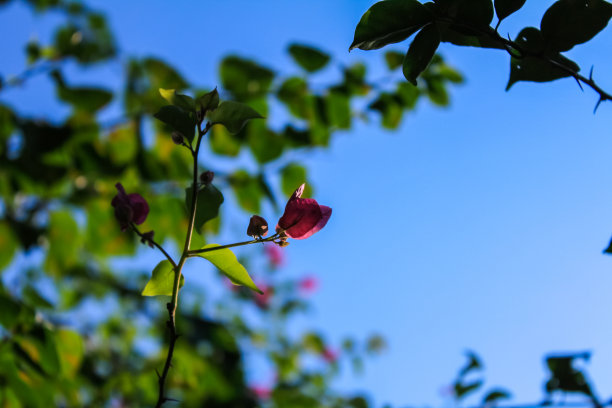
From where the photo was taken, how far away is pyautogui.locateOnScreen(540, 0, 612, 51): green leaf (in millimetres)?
384

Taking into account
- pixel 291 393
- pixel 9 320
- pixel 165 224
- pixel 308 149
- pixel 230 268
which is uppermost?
pixel 308 149

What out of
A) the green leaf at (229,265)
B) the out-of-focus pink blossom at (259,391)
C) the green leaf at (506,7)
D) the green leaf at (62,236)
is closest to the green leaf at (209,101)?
the green leaf at (229,265)

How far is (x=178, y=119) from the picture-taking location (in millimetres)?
390

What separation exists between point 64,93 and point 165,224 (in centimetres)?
39

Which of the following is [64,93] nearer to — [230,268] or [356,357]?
[230,268]

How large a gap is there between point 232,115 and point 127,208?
0.37ft

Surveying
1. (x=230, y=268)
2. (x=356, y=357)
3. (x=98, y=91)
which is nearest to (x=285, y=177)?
(x=98, y=91)

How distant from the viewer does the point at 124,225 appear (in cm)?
42

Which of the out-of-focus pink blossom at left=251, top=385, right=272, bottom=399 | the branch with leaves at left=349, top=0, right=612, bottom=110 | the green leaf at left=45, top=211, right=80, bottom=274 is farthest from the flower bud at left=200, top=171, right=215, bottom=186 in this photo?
the out-of-focus pink blossom at left=251, top=385, right=272, bottom=399

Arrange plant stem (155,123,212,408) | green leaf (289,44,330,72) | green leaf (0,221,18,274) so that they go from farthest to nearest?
green leaf (0,221,18,274)
green leaf (289,44,330,72)
plant stem (155,123,212,408)

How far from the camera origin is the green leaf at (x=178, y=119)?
15.2 inches

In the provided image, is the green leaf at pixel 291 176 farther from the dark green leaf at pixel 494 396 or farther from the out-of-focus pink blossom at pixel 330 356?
the out-of-focus pink blossom at pixel 330 356

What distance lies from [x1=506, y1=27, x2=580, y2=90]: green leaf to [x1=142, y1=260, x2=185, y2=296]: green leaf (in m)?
0.32

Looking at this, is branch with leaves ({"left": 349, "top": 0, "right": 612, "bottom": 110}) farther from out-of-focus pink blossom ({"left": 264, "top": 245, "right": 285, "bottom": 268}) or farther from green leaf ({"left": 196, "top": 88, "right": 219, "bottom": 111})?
out-of-focus pink blossom ({"left": 264, "top": 245, "right": 285, "bottom": 268})
